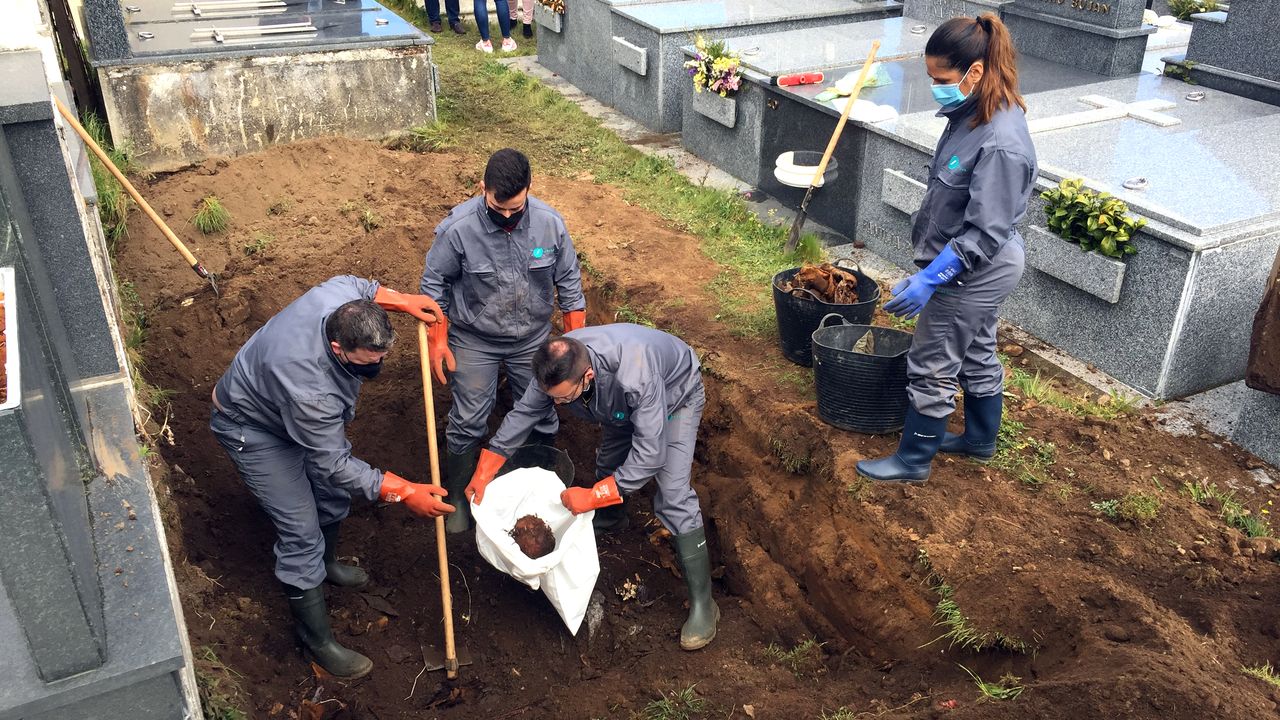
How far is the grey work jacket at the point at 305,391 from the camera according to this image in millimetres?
3818

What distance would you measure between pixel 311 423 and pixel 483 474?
75 cm

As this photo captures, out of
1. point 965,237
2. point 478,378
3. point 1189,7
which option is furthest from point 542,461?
point 1189,7

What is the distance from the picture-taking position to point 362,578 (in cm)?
482

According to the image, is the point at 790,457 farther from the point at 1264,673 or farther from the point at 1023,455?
the point at 1264,673

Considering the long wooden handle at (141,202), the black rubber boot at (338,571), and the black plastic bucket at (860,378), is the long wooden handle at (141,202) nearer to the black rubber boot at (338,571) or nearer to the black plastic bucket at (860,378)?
the black rubber boot at (338,571)

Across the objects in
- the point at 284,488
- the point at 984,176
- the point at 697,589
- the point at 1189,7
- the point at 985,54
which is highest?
the point at 985,54

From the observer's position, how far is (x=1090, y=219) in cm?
512

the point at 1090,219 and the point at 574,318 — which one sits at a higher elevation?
the point at 1090,219

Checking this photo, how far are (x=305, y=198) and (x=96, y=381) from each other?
11.4 feet

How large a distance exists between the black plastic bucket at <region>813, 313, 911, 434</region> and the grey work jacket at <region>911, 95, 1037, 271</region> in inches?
29.9

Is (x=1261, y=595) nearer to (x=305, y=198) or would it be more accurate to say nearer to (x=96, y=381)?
(x=96, y=381)

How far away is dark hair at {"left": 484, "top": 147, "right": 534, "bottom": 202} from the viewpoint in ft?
14.4

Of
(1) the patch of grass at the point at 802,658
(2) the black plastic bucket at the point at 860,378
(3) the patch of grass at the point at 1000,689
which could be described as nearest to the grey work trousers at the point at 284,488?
(1) the patch of grass at the point at 802,658

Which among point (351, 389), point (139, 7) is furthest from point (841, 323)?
point (139, 7)
